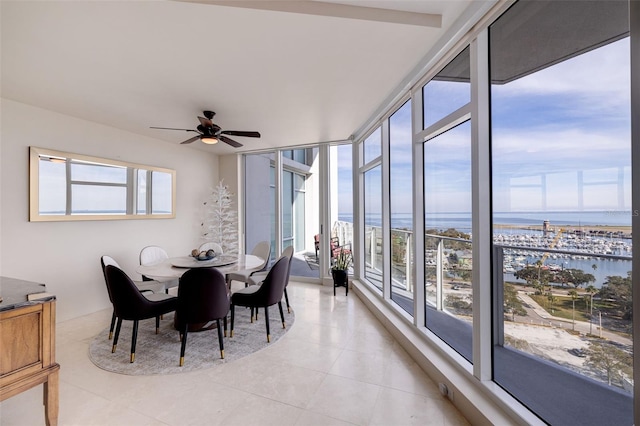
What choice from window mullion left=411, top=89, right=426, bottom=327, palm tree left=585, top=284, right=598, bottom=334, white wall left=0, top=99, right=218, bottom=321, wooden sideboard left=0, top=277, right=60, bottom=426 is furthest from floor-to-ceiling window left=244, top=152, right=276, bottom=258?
palm tree left=585, top=284, right=598, bottom=334

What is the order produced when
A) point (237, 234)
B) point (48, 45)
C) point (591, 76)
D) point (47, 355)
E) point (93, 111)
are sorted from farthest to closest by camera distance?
1. point (237, 234)
2. point (93, 111)
3. point (48, 45)
4. point (47, 355)
5. point (591, 76)

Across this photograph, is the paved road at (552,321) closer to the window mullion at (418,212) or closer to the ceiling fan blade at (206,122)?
the window mullion at (418,212)

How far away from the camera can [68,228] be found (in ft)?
12.1

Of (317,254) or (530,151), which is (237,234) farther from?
(530,151)

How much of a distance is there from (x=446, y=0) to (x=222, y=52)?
1733 mm

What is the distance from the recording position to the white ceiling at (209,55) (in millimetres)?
1812

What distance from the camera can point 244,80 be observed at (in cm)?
Answer: 276

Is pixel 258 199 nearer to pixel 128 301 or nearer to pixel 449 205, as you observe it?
pixel 128 301

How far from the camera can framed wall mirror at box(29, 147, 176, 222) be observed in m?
3.42

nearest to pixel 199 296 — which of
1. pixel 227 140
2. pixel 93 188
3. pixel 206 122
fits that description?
pixel 206 122

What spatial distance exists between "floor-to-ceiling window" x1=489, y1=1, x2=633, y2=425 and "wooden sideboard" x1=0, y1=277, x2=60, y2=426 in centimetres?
292

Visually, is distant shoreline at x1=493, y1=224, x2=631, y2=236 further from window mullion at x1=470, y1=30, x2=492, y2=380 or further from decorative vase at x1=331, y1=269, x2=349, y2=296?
decorative vase at x1=331, y1=269, x2=349, y2=296

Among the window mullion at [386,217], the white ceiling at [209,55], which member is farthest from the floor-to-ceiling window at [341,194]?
the white ceiling at [209,55]

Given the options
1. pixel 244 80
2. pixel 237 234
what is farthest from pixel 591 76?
pixel 237 234
